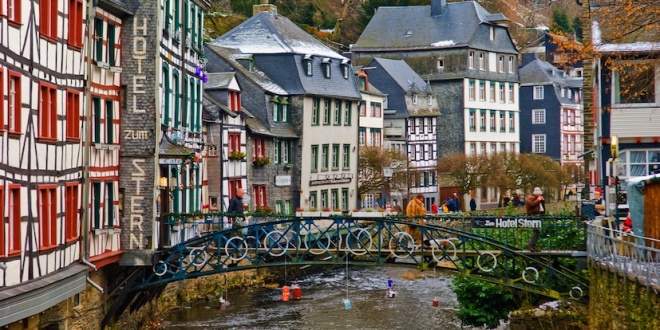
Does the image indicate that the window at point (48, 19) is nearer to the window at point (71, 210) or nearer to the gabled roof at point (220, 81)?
the window at point (71, 210)

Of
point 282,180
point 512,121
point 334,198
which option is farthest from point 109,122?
point 512,121

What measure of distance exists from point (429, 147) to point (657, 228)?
60296 millimetres

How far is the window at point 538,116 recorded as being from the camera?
318 ft

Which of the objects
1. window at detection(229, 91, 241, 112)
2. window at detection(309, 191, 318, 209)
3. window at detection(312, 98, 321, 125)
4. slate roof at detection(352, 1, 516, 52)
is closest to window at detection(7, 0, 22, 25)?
window at detection(229, 91, 241, 112)

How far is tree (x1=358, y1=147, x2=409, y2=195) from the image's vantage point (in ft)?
212

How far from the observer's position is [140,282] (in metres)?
29.1

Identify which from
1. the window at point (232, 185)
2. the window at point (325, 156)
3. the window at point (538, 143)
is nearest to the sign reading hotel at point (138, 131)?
the window at point (232, 185)

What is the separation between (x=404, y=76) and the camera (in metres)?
81.9

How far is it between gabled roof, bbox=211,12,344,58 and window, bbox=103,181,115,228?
2918 cm

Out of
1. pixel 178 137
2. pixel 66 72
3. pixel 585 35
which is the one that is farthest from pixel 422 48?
pixel 66 72

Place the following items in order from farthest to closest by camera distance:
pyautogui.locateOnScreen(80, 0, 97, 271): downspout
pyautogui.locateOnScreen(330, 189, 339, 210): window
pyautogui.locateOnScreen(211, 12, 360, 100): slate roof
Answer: pyautogui.locateOnScreen(330, 189, 339, 210): window < pyautogui.locateOnScreen(211, 12, 360, 100): slate roof < pyautogui.locateOnScreen(80, 0, 97, 271): downspout

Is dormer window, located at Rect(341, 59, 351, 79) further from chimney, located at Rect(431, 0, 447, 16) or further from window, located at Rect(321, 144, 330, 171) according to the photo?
chimney, located at Rect(431, 0, 447, 16)

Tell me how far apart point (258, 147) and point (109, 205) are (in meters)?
22.9

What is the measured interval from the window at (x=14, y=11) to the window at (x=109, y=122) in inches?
282
